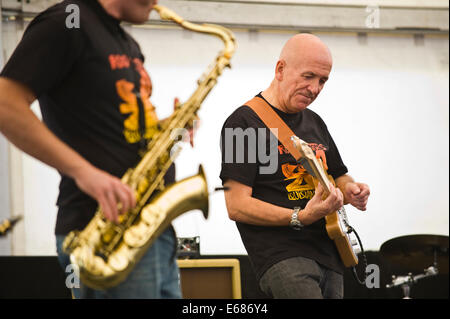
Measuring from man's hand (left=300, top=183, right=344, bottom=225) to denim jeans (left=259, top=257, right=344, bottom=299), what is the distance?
0.17 meters

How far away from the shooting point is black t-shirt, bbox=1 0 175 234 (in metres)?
1.85

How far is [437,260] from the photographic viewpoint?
4770 mm

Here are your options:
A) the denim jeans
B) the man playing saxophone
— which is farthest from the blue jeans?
the denim jeans

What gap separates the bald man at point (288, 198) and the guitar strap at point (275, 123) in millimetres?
25

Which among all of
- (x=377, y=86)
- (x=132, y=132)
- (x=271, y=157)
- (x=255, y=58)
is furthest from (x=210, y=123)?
(x=132, y=132)

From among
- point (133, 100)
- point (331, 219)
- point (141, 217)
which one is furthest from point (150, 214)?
point (331, 219)

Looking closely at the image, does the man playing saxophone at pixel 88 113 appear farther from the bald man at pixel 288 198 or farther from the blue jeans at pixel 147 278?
the bald man at pixel 288 198

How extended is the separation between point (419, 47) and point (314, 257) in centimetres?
305

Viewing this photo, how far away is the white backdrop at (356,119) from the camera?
14.7ft

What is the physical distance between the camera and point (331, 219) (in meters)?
2.73

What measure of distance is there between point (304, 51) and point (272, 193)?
2.10ft

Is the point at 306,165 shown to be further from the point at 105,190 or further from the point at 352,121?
the point at 352,121

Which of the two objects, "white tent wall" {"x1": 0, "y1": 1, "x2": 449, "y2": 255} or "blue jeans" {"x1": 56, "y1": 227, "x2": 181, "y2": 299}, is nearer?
"blue jeans" {"x1": 56, "y1": 227, "x2": 181, "y2": 299}

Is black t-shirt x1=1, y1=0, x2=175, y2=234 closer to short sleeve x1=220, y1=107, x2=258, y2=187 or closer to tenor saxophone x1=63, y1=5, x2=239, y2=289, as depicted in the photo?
tenor saxophone x1=63, y1=5, x2=239, y2=289
